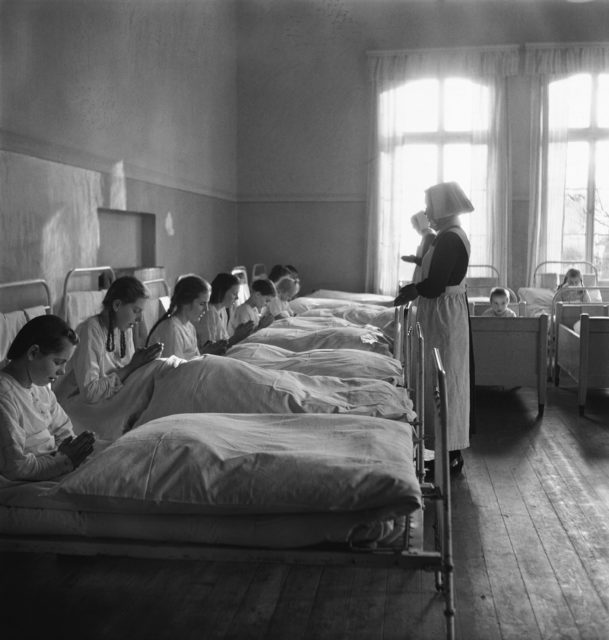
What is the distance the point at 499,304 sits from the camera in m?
6.42

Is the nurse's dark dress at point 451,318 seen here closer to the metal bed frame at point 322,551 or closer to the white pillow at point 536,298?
the metal bed frame at point 322,551

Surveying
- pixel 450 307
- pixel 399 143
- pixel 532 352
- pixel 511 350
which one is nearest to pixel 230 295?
pixel 450 307

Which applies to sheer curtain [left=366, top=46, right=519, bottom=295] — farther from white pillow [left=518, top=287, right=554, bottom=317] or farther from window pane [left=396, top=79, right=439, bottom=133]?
white pillow [left=518, top=287, right=554, bottom=317]

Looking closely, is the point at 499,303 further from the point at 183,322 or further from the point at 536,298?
the point at 183,322

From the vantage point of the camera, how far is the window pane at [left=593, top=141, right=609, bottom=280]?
9188mm

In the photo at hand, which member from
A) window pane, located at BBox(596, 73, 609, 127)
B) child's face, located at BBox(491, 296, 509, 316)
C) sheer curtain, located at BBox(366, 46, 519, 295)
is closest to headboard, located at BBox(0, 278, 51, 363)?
child's face, located at BBox(491, 296, 509, 316)

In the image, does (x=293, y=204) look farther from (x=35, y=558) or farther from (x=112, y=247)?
(x=35, y=558)

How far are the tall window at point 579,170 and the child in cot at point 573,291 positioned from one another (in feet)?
5.15

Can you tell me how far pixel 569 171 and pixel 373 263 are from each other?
2479 mm

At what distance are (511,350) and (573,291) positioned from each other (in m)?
2.06

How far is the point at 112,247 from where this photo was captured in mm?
5719

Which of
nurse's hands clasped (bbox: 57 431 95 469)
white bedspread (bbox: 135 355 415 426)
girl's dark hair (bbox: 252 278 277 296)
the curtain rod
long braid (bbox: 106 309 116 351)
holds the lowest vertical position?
nurse's hands clasped (bbox: 57 431 95 469)

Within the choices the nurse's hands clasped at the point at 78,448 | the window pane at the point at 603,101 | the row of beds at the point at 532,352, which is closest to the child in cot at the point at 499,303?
the row of beds at the point at 532,352

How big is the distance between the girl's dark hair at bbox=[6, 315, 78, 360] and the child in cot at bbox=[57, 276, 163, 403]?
0.78 meters
